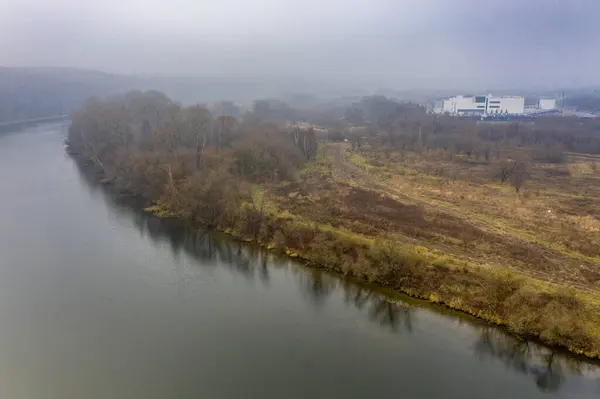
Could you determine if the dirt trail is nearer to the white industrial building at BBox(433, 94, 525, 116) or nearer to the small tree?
the small tree

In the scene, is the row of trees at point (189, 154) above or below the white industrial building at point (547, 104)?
below

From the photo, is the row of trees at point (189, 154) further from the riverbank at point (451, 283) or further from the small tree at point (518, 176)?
the small tree at point (518, 176)

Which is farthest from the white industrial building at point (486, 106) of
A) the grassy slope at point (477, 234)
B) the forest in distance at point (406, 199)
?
the grassy slope at point (477, 234)

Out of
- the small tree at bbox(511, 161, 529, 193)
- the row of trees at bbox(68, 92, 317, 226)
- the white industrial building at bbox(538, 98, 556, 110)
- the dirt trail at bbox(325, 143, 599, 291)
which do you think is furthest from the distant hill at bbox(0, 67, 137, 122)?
the white industrial building at bbox(538, 98, 556, 110)

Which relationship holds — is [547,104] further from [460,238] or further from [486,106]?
[460,238]

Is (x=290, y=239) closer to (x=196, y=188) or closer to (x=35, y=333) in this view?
(x=196, y=188)

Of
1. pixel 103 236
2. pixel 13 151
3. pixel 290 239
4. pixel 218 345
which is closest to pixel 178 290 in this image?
pixel 218 345
